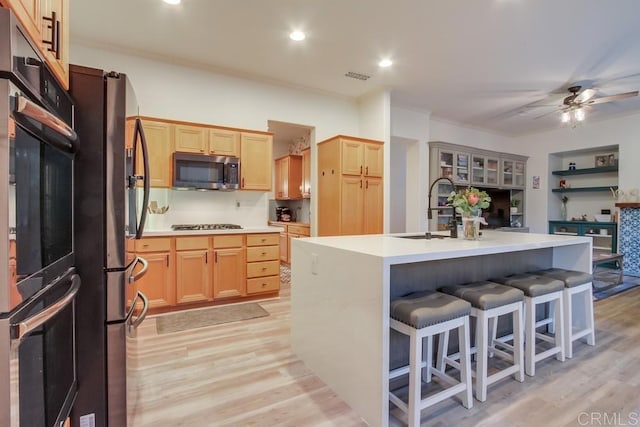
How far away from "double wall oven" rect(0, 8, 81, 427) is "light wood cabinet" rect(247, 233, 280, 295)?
240 centimetres

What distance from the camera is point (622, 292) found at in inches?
166

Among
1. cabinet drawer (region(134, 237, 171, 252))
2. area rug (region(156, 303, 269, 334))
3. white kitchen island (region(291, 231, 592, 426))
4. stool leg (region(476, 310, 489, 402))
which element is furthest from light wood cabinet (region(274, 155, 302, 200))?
stool leg (region(476, 310, 489, 402))

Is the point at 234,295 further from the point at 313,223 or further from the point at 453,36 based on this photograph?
the point at 453,36

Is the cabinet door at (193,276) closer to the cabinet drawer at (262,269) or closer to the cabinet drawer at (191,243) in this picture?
the cabinet drawer at (191,243)

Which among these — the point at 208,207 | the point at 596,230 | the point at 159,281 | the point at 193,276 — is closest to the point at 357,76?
the point at 208,207

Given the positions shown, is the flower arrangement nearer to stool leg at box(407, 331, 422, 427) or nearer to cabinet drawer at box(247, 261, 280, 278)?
stool leg at box(407, 331, 422, 427)

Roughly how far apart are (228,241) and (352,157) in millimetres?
2006

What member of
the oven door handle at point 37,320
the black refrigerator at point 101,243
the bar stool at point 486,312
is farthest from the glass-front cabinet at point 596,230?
the oven door handle at point 37,320

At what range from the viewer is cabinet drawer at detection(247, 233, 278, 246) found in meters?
3.68

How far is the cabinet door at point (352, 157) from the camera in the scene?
4.29 metres

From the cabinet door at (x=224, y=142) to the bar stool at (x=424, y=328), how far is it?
285 cm

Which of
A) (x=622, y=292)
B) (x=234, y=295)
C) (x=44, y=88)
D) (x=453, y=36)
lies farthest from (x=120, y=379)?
(x=622, y=292)

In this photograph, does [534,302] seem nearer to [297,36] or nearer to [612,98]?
[297,36]

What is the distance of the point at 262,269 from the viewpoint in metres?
3.76
